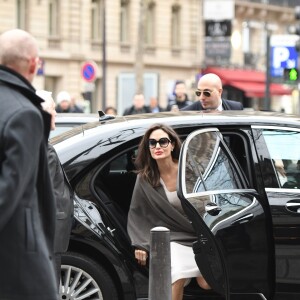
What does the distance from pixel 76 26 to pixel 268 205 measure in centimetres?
3858

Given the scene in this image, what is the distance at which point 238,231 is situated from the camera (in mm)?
6961

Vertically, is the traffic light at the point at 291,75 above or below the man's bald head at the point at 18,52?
above

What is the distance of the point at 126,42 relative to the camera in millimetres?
48656

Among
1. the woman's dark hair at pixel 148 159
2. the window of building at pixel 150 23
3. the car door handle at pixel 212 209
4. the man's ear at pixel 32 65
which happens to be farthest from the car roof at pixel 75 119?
the window of building at pixel 150 23

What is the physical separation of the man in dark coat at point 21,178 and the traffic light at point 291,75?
2227 cm

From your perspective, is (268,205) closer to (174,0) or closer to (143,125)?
(143,125)

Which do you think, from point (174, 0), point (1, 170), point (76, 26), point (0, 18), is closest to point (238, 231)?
point (1, 170)

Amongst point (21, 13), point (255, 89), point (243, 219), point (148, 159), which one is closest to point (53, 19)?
point (21, 13)

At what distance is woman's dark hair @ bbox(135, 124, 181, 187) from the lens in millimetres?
7395

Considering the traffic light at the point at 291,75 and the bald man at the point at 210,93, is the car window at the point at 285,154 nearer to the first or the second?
the bald man at the point at 210,93

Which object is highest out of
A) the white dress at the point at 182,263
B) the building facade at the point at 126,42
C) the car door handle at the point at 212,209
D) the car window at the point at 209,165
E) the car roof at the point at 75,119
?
the building facade at the point at 126,42

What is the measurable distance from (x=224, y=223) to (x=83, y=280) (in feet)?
3.45

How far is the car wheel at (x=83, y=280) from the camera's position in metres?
7.24

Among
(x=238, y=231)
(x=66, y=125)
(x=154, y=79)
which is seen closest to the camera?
(x=238, y=231)
